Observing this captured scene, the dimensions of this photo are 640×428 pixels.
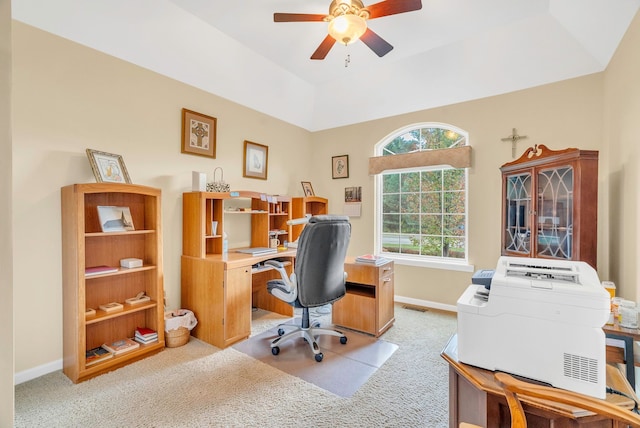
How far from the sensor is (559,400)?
84 centimetres

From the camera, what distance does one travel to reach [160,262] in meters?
2.65

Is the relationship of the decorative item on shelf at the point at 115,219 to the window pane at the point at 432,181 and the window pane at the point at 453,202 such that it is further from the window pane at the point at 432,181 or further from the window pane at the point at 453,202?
the window pane at the point at 453,202

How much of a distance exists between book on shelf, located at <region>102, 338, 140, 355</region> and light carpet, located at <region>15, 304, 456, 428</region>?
15 cm

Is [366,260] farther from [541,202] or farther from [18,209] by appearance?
[18,209]

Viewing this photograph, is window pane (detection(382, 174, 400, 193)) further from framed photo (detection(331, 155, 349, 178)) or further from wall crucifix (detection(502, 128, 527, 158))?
wall crucifix (detection(502, 128, 527, 158))

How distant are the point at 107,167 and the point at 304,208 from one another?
2.33 metres

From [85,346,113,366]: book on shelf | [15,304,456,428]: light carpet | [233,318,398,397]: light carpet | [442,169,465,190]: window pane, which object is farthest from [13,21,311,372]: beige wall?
[442,169,465,190]: window pane

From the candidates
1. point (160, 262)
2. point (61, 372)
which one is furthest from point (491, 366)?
point (61, 372)

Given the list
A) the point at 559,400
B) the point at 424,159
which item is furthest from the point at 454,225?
the point at 559,400

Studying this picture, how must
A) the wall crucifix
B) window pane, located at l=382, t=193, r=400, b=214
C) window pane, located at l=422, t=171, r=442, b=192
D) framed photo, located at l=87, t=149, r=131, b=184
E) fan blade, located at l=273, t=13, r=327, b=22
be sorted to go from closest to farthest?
fan blade, located at l=273, t=13, r=327, b=22, framed photo, located at l=87, t=149, r=131, b=184, the wall crucifix, window pane, located at l=422, t=171, r=442, b=192, window pane, located at l=382, t=193, r=400, b=214

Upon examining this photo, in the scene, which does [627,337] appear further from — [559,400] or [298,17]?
[298,17]

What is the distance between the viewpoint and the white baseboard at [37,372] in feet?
7.02

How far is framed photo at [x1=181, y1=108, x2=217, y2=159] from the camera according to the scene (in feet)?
10.3

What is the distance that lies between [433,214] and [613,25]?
A: 7.74 ft
